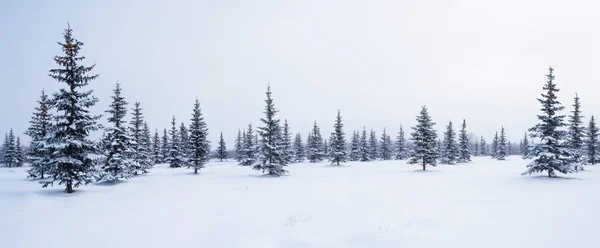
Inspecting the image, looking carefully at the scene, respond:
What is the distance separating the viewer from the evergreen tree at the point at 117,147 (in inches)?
1053

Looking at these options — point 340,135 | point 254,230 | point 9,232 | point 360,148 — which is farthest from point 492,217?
point 360,148

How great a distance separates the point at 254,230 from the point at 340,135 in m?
48.2

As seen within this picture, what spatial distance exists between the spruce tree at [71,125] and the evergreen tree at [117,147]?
808 centimetres

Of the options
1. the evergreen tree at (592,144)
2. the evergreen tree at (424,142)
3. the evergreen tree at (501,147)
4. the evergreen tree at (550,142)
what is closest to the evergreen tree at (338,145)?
the evergreen tree at (424,142)

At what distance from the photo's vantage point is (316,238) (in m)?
8.42

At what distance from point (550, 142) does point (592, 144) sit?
32.3 meters

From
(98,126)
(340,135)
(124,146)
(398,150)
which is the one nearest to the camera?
(98,126)

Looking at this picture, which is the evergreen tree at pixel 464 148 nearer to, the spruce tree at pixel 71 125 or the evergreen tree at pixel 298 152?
the evergreen tree at pixel 298 152

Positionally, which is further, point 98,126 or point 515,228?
point 98,126

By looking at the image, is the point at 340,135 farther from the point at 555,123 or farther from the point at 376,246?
the point at 376,246

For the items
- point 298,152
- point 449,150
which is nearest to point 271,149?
point 449,150

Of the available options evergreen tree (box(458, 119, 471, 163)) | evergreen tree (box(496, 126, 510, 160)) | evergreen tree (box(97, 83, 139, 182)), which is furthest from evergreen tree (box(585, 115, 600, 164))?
evergreen tree (box(97, 83, 139, 182))

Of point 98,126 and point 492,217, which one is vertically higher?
point 98,126

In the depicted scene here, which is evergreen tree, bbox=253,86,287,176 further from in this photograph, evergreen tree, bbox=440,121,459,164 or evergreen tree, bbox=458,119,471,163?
evergreen tree, bbox=458,119,471,163
